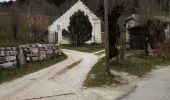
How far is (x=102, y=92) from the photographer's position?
1709cm

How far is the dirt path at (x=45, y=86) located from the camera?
15.6m

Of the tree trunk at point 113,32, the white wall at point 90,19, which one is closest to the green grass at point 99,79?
the tree trunk at point 113,32

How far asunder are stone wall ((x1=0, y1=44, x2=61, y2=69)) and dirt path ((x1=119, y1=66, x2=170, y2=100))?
7.34 metres

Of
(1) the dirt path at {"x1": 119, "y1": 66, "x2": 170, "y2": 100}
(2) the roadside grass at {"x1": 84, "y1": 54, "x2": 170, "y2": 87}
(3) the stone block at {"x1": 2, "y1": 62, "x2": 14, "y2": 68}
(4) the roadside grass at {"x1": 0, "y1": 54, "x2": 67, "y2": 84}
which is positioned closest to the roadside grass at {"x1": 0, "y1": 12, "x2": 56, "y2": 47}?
(3) the stone block at {"x1": 2, "y1": 62, "x2": 14, "y2": 68}

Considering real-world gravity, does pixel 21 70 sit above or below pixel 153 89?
above

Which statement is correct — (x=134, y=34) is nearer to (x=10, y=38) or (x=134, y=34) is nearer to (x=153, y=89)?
(x=10, y=38)

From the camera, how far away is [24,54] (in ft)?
82.1

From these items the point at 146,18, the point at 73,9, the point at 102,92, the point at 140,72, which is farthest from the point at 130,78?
the point at 73,9

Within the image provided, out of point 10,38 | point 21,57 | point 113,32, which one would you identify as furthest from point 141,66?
point 10,38

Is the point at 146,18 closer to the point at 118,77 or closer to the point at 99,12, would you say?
the point at 99,12

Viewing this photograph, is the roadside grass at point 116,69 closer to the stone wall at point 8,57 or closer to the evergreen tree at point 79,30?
the stone wall at point 8,57

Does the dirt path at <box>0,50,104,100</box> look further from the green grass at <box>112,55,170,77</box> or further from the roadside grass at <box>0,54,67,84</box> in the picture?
the green grass at <box>112,55,170,77</box>

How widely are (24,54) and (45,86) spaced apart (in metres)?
7.62

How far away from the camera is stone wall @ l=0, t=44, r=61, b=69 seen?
21984mm
